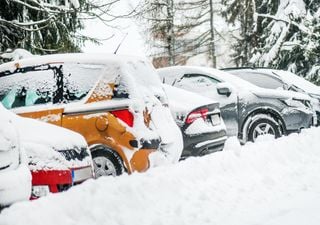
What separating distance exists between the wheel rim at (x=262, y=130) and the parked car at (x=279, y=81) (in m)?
1.59

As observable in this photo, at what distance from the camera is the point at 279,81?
12211 mm

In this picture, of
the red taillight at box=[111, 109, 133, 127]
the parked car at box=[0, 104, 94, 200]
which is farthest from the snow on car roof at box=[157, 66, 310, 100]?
the parked car at box=[0, 104, 94, 200]

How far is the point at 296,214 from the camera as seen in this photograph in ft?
17.2

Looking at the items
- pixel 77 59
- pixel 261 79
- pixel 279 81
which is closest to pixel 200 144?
pixel 77 59

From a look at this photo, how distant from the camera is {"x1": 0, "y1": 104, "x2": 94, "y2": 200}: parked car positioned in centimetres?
503

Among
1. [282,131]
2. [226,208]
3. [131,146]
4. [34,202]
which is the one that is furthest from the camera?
[282,131]

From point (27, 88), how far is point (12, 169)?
2692 millimetres

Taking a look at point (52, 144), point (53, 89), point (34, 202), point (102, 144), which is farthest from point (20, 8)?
point (34, 202)

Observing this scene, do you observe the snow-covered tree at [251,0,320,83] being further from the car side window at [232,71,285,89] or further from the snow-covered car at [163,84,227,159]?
the snow-covered car at [163,84,227,159]

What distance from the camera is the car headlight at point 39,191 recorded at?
5004 millimetres

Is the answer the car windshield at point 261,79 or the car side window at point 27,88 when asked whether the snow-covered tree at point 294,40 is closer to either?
the car windshield at point 261,79

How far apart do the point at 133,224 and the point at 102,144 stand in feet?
6.24

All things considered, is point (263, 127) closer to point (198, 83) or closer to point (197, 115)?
point (198, 83)

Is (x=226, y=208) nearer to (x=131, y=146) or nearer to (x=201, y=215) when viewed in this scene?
(x=201, y=215)
